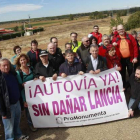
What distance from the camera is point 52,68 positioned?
13.2 ft

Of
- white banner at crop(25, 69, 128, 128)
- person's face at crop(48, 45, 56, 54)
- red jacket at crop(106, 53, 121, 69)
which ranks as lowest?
white banner at crop(25, 69, 128, 128)

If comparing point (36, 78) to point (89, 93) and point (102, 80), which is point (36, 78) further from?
point (102, 80)

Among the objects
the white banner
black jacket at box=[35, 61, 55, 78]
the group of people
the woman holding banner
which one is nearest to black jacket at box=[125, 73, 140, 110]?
the group of people

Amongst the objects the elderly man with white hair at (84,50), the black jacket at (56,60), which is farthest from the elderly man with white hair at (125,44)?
the black jacket at (56,60)

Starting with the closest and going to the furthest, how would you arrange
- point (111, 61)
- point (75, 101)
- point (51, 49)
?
point (75, 101), point (51, 49), point (111, 61)

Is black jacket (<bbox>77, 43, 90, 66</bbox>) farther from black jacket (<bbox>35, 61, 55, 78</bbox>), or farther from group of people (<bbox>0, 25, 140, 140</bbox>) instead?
black jacket (<bbox>35, 61, 55, 78</bbox>)

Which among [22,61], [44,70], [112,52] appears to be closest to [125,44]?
[112,52]

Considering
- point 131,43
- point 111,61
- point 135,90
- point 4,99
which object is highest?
point 131,43

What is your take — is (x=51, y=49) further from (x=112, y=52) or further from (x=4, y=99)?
(x=4, y=99)

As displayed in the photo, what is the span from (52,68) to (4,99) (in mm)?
1330

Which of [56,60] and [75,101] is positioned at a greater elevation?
[56,60]

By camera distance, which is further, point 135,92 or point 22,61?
point 135,92

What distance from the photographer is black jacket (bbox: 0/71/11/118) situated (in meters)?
3.09

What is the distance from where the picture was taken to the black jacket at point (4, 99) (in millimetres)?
3086
